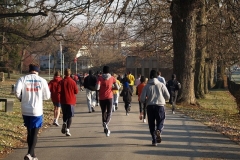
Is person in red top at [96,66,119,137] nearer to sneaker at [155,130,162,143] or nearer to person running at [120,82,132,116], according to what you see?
sneaker at [155,130,162,143]

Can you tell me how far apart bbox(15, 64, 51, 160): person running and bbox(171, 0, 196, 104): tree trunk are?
16.2m

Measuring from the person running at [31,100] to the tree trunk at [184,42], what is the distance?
53.2 ft

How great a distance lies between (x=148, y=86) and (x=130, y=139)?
1.56 meters

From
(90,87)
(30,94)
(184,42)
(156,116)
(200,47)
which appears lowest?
(156,116)

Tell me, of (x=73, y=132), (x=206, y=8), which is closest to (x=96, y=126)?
(x=73, y=132)

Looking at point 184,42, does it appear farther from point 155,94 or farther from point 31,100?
point 31,100

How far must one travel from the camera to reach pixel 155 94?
10.8 m

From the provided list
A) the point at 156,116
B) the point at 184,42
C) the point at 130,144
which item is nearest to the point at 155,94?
the point at 156,116

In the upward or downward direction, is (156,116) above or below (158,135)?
above

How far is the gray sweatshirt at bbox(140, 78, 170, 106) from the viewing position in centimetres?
1074

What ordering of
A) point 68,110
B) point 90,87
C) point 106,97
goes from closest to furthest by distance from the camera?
point 68,110 → point 106,97 → point 90,87

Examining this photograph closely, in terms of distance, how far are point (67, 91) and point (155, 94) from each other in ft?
9.50

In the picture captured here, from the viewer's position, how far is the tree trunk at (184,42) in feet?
78.4

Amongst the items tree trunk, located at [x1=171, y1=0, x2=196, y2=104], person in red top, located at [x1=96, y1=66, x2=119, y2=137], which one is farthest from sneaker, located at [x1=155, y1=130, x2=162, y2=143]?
tree trunk, located at [x1=171, y1=0, x2=196, y2=104]
